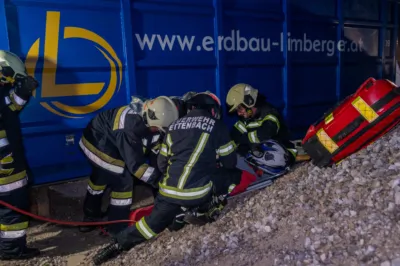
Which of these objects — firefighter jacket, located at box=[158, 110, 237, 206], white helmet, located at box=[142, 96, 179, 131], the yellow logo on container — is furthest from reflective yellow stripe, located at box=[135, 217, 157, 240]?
the yellow logo on container

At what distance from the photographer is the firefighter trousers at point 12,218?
2.91m

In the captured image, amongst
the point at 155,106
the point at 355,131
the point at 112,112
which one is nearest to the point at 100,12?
the point at 112,112

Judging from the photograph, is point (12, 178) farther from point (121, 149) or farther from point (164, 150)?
point (164, 150)

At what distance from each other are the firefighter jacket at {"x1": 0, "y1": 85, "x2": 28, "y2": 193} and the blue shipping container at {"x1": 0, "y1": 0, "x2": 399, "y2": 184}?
0.34m

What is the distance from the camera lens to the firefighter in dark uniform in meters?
2.81

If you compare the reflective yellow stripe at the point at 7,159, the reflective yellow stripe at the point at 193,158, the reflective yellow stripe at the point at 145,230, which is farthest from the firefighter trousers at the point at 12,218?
the reflective yellow stripe at the point at 193,158

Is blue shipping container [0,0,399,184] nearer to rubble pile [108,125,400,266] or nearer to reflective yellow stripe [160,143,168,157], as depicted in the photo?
reflective yellow stripe [160,143,168,157]

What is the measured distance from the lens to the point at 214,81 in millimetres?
4250

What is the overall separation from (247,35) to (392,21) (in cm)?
318

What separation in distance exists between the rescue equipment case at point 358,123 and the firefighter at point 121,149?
1418 mm

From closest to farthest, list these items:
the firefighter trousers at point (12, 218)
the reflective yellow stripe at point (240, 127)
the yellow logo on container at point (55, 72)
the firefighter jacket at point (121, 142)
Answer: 1. the firefighter trousers at point (12, 218)
2. the firefighter jacket at point (121, 142)
3. the yellow logo on container at point (55, 72)
4. the reflective yellow stripe at point (240, 127)

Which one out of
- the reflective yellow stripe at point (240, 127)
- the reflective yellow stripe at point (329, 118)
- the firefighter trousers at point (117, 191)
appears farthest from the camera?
the reflective yellow stripe at point (240, 127)

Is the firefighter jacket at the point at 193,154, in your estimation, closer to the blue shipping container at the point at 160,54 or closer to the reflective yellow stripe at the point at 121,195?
the reflective yellow stripe at the point at 121,195

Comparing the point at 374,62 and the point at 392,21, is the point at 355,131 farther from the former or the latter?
the point at 392,21
